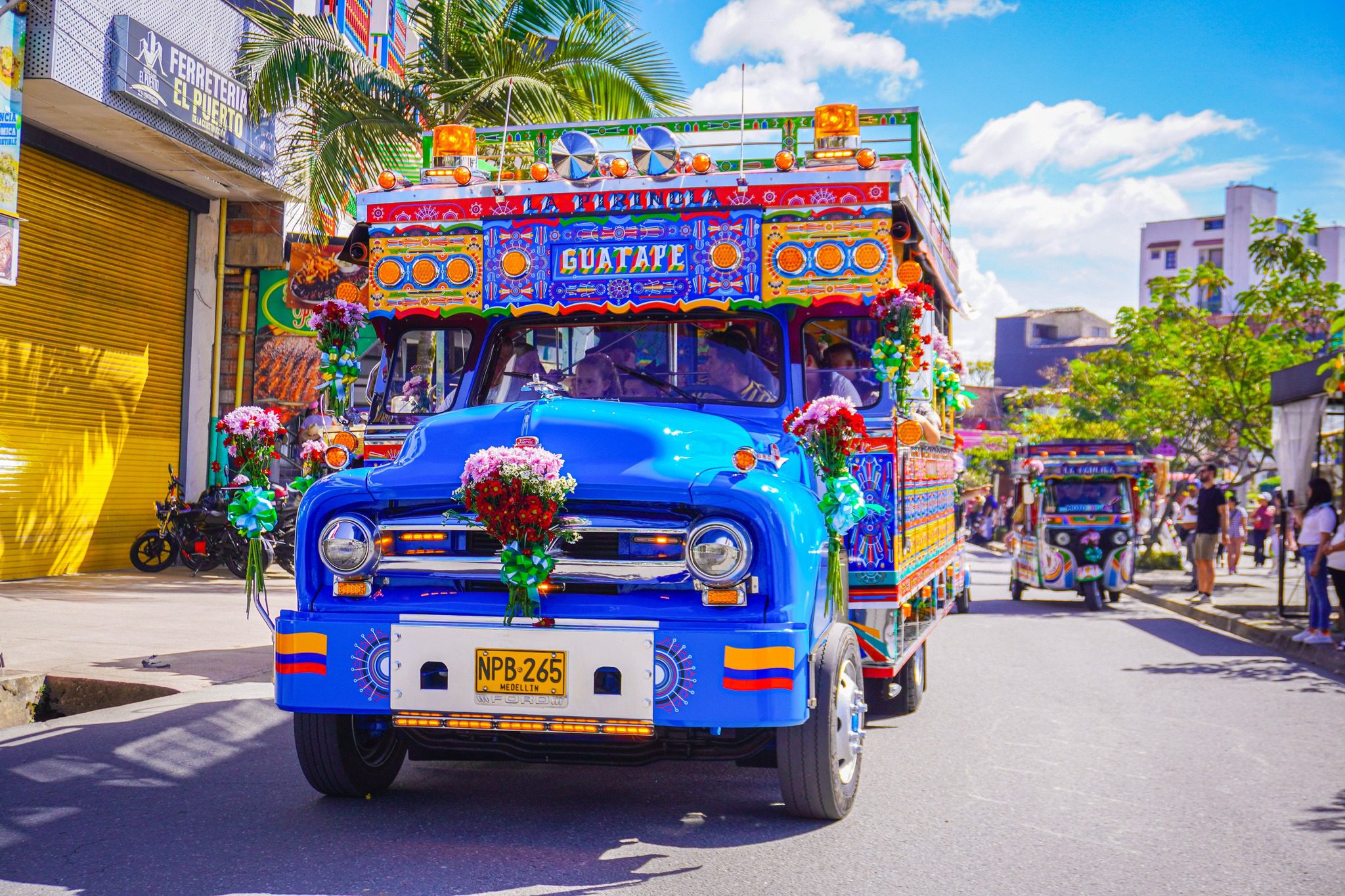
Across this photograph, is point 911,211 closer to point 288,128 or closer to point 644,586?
point 644,586

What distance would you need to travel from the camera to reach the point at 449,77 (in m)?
15.7

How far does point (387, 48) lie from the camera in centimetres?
2062

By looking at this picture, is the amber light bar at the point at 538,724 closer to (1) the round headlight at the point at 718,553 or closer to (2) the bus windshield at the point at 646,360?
(1) the round headlight at the point at 718,553

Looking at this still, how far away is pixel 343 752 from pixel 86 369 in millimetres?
12263

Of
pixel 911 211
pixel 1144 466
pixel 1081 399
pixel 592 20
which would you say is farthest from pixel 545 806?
pixel 1081 399

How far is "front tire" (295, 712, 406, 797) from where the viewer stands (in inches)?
202

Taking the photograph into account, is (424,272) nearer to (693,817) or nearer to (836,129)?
(836,129)

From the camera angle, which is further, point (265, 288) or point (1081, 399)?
point (1081, 399)

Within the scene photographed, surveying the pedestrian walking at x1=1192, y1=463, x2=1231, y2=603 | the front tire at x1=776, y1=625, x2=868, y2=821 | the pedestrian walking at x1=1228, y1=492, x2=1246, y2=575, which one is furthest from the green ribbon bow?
the pedestrian walking at x1=1228, y1=492, x2=1246, y2=575

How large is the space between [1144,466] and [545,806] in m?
15.6

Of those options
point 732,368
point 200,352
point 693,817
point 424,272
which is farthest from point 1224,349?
point 693,817

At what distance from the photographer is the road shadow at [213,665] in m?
8.45

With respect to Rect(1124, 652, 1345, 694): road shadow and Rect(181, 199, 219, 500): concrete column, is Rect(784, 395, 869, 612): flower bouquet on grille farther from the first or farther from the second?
Rect(181, 199, 219, 500): concrete column

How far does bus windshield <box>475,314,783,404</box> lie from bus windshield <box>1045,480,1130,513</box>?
13396 mm
